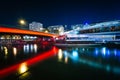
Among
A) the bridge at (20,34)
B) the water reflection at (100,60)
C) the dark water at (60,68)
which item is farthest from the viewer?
the bridge at (20,34)

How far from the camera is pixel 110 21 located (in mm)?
90625

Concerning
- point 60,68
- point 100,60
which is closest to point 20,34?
point 100,60

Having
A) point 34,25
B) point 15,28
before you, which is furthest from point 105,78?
point 34,25

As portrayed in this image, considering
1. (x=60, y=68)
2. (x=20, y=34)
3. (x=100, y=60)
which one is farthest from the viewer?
(x=20, y=34)

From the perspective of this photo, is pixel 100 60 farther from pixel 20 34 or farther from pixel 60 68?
pixel 20 34

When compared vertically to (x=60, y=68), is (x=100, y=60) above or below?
below

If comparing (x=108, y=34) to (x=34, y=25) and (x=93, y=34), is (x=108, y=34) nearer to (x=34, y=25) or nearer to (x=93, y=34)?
(x=93, y=34)

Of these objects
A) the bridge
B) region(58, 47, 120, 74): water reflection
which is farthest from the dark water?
the bridge

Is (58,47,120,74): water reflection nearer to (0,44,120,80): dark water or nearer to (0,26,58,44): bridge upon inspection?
(0,44,120,80): dark water

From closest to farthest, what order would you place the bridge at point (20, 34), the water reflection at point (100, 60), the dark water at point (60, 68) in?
the dark water at point (60, 68), the water reflection at point (100, 60), the bridge at point (20, 34)

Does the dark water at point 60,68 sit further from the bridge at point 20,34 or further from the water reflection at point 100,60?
the bridge at point 20,34

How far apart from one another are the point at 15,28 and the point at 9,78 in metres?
29.2

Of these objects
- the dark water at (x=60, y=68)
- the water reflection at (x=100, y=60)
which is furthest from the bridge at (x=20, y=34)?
the water reflection at (x=100, y=60)

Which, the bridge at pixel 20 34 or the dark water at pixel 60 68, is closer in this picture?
the dark water at pixel 60 68
